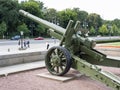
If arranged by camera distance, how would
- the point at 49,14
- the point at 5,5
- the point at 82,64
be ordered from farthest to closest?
1. the point at 49,14
2. the point at 5,5
3. the point at 82,64

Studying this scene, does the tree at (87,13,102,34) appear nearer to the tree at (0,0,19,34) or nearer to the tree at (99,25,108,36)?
the tree at (99,25,108,36)

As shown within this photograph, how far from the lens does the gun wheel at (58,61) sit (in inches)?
325

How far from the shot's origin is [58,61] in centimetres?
857

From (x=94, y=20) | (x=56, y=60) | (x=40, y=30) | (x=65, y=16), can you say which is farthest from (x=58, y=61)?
(x=94, y=20)

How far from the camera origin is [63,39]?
349 inches

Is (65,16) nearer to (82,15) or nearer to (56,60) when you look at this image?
(82,15)

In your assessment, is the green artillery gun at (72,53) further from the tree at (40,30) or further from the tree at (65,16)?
the tree at (65,16)

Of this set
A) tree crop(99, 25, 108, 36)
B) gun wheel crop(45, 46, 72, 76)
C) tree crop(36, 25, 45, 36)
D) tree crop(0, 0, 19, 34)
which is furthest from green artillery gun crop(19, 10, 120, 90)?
tree crop(99, 25, 108, 36)

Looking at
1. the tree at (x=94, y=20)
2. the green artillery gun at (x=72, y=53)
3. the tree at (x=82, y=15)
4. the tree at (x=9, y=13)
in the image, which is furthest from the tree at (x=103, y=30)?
the green artillery gun at (x=72, y=53)

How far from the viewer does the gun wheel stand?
827 centimetres

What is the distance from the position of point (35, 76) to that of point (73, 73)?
1.38 metres

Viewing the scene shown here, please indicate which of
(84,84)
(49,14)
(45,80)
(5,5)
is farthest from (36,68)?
(49,14)

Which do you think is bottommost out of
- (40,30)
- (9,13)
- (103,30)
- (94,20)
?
(103,30)

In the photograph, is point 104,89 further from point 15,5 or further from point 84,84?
point 15,5
